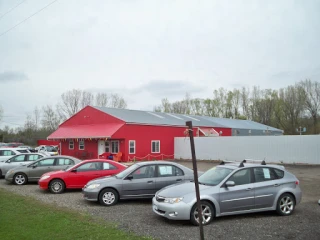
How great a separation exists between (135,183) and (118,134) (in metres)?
21.6

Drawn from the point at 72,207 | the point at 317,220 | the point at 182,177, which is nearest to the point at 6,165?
the point at 72,207

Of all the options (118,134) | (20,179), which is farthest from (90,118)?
(20,179)

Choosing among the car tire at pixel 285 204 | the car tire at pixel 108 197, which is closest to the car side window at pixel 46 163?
the car tire at pixel 108 197

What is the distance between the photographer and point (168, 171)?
36.8ft

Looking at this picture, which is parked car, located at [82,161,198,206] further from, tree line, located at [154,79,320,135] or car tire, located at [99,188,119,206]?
tree line, located at [154,79,320,135]

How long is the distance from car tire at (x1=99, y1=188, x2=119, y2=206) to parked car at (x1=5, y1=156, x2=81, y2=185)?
229 inches

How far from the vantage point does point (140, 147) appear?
33875mm

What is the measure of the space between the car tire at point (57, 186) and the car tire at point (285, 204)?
27.4 ft

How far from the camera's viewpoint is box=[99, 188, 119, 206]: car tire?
10.5m

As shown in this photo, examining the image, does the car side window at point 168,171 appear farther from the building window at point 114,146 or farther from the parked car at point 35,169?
the building window at point 114,146

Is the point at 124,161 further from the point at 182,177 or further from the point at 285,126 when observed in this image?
the point at 285,126

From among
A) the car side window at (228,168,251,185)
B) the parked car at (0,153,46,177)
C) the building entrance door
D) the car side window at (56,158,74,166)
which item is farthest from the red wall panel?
the car side window at (228,168,251,185)

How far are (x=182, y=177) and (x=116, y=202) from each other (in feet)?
7.72

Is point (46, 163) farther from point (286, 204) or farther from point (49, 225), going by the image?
point (286, 204)
